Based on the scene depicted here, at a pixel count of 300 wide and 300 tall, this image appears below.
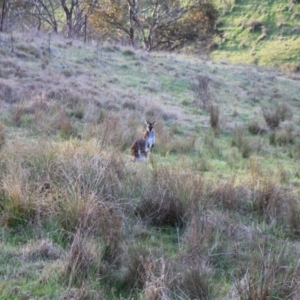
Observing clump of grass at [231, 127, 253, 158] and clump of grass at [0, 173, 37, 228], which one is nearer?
clump of grass at [0, 173, 37, 228]

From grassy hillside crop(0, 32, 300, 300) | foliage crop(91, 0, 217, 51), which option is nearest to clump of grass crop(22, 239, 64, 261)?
grassy hillside crop(0, 32, 300, 300)

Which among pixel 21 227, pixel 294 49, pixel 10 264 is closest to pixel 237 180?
pixel 21 227

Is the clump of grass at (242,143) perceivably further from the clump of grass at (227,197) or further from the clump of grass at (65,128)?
the clump of grass at (227,197)

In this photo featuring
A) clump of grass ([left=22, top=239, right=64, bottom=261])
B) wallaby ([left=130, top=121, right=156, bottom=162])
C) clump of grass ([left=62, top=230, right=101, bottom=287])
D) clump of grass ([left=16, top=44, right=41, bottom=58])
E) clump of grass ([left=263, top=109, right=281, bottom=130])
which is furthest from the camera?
clump of grass ([left=16, top=44, right=41, bottom=58])

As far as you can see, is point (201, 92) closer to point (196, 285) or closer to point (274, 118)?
point (274, 118)

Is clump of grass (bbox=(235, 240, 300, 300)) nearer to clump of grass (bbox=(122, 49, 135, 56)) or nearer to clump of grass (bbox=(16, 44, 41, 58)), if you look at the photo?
clump of grass (bbox=(16, 44, 41, 58))

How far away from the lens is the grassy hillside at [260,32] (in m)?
29.2

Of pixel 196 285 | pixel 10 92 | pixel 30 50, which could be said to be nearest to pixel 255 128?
pixel 10 92

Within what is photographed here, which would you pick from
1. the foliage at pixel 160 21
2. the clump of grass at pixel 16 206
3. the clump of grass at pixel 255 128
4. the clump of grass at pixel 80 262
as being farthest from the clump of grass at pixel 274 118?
the foliage at pixel 160 21

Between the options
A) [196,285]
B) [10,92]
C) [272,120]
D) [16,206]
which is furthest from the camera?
[272,120]

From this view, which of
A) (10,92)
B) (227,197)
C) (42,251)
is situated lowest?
(42,251)

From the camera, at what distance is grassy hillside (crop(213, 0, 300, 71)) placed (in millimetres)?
29234

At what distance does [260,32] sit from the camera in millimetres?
31641

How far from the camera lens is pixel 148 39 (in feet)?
102
